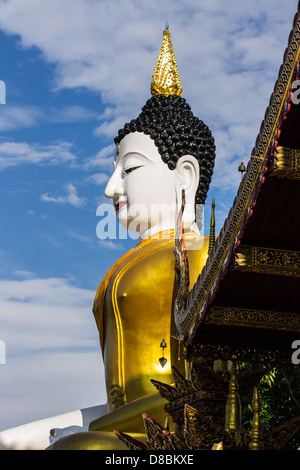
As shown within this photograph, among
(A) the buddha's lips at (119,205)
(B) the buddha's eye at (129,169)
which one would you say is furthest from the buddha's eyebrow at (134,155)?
(A) the buddha's lips at (119,205)

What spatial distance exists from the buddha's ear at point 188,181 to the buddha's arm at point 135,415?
2174mm

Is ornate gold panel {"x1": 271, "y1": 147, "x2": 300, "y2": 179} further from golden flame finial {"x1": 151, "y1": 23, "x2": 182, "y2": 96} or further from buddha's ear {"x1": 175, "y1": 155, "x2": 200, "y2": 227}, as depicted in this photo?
golden flame finial {"x1": 151, "y1": 23, "x2": 182, "y2": 96}

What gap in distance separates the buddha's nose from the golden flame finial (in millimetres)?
1347

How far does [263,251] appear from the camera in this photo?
A: 4.77 metres

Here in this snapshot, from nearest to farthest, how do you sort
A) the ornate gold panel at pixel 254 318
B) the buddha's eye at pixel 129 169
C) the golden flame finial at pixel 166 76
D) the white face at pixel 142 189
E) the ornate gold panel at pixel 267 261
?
1. the ornate gold panel at pixel 267 261
2. the ornate gold panel at pixel 254 318
3. the white face at pixel 142 189
4. the buddha's eye at pixel 129 169
5. the golden flame finial at pixel 166 76

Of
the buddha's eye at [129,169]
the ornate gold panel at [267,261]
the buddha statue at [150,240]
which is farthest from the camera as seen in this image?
the buddha's eye at [129,169]

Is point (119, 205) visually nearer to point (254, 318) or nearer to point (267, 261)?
point (254, 318)

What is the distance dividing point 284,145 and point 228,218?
811mm

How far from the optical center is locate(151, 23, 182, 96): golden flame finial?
30.4ft

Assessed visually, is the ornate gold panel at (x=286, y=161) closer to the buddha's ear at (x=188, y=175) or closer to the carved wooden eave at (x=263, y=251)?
the carved wooden eave at (x=263, y=251)

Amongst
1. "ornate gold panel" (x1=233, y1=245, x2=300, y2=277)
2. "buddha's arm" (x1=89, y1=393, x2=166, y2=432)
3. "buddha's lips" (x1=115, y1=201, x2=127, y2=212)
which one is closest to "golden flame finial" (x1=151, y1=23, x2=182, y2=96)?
"buddha's lips" (x1=115, y1=201, x2=127, y2=212)

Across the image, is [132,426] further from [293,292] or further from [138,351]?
[293,292]

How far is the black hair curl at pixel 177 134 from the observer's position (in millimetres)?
8648

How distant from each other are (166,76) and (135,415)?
14.1 ft
